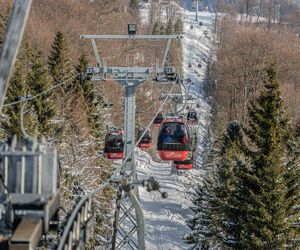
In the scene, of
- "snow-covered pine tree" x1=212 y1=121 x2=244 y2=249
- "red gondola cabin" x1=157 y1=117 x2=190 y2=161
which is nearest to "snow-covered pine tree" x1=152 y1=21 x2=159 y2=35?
"snow-covered pine tree" x1=212 y1=121 x2=244 y2=249

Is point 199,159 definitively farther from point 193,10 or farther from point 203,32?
point 193,10

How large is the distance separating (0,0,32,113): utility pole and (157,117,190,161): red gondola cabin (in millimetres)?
10881

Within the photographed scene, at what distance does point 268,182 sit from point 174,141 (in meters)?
4.89

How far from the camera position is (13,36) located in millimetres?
4785

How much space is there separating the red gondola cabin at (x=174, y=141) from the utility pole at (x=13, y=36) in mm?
10881

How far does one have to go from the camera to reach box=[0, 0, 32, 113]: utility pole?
4.79 m

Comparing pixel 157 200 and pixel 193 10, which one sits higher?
pixel 193 10

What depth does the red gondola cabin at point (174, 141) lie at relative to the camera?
15.5m

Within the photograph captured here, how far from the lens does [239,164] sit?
19.9 m

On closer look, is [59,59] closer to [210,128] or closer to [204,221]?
[204,221]

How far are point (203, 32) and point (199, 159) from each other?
59.4 meters

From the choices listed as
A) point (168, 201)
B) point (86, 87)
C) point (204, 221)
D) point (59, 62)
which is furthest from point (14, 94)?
point (168, 201)

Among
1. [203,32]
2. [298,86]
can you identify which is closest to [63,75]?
[298,86]

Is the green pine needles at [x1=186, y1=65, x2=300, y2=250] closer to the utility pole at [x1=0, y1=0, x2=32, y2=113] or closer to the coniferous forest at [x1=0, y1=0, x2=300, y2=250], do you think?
the coniferous forest at [x1=0, y1=0, x2=300, y2=250]
